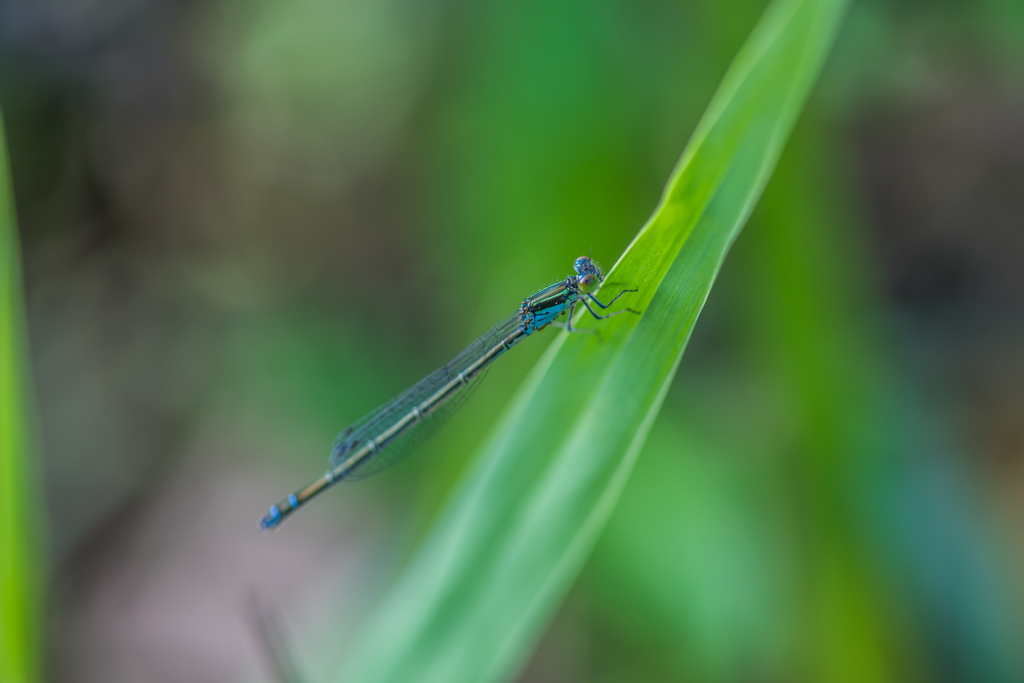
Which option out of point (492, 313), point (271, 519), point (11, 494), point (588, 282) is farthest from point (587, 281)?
point (11, 494)

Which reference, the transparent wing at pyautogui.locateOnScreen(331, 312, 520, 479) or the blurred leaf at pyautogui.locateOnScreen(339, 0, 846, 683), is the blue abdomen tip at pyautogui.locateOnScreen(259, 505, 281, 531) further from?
the blurred leaf at pyautogui.locateOnScreen(339, 0, 846, 683)

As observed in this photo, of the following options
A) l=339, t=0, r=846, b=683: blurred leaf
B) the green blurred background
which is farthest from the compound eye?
the green blurred background

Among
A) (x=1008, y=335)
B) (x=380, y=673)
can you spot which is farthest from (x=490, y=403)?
(x=1008, y=335)

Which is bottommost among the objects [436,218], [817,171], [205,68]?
[817,171]

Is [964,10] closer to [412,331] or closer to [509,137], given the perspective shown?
[509,137]

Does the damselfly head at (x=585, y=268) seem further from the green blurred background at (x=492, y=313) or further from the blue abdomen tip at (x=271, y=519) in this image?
the blue abdomen tip at (x=271, y=519)

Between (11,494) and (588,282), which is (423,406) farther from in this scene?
(11,494)

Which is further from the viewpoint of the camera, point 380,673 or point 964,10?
point 964,10

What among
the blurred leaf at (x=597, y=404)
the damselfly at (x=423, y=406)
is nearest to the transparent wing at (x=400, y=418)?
the damselfly at (x=423, y=406)
